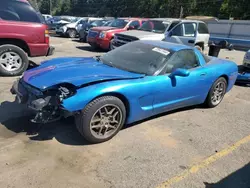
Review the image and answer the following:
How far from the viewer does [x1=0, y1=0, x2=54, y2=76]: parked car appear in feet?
20.4

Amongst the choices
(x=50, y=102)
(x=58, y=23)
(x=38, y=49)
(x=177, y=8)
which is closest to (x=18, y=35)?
(x=38, y=49)

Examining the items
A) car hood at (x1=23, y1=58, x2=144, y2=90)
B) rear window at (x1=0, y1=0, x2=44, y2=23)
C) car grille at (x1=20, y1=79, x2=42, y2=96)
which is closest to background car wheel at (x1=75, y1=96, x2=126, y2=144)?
car hood at (x1=23, y1=58, x2=144, y2=90)

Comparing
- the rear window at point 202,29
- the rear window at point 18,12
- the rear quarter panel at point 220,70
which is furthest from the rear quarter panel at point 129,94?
the rear window at point 202,29

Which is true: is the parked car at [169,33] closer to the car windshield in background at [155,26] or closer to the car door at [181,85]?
the car windshield in background at [155,26]

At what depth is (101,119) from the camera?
3525 millimetres

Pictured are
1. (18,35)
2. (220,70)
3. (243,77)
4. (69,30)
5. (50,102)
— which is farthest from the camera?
(69,30)

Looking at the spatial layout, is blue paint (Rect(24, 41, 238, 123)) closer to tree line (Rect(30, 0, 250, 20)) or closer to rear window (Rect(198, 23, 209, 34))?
rear window (Rect(198, 23, 209, 34))

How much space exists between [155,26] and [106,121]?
7.83m

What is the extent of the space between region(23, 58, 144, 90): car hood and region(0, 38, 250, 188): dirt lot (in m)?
0.77

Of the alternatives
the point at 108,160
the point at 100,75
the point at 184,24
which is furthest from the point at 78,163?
the point at 184,24

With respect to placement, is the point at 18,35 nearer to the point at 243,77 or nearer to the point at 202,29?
the point at 243,77

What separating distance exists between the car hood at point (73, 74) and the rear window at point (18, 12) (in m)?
2.79

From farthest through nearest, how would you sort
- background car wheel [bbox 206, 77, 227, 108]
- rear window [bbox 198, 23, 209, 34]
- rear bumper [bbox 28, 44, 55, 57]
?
rear window [bbox 198, 23, 209, 34]
rear bumper [bbox 28, 44, 55, 57]
background car wheel [bbox 206, 77, 227, 108]

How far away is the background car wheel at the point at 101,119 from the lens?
332 centimetres
